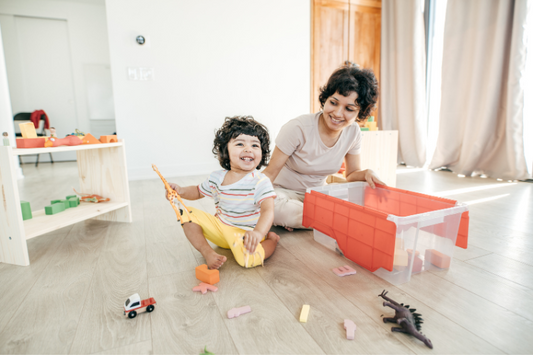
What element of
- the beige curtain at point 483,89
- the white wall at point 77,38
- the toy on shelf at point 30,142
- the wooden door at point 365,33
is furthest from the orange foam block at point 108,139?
the white wall at point 77,38

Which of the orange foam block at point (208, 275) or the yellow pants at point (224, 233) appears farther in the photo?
the yellow pants at point (224, 233)

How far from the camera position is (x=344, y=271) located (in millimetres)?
1031

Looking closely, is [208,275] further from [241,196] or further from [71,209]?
[71,209]

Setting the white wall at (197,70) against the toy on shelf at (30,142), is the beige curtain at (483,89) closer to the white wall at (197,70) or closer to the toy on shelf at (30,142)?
the white wall at (197,70)

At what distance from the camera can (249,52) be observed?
11.0 ft

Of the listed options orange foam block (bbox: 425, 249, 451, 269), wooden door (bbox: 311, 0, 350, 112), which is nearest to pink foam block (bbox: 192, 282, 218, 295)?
orange foam block (bbox: 425, 249, 451, 269)

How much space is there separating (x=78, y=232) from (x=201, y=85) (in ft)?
6.88

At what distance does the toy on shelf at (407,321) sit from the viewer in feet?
2.29

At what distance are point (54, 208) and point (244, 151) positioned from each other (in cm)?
98

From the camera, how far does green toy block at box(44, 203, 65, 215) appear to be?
1.41 metres

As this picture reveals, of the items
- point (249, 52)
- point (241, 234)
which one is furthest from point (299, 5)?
point (241, 234)

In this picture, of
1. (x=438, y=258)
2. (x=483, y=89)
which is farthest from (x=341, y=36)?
(x=438, y=258)

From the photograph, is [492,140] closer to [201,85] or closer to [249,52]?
[249,52]

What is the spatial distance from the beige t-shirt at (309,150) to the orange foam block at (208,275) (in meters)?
0.65
